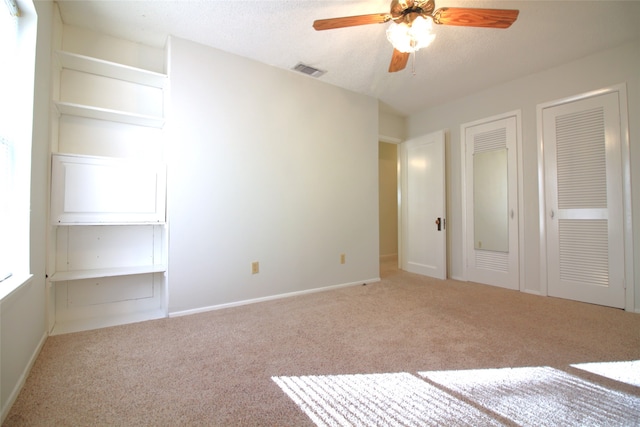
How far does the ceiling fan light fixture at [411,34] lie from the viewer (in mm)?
1867

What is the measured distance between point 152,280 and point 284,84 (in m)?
2.37

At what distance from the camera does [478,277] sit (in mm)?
3756

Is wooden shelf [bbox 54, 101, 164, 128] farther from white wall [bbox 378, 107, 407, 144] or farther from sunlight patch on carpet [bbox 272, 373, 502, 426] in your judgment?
white wall [bbox 378, 107, 407, 144]

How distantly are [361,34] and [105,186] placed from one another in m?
2.44

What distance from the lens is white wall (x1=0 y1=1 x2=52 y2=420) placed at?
132 centimetres

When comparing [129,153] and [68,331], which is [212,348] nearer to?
[68,331]

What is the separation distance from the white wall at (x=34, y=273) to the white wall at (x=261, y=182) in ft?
2.64

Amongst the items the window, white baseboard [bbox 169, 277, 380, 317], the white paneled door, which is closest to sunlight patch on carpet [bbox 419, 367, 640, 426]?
white baseboard [bbox 169, 277, 380, 317]

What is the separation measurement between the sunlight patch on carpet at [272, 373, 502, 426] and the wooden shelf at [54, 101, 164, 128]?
7.52 feet

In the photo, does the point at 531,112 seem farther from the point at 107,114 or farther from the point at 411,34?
the point at 107,114

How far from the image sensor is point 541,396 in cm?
140

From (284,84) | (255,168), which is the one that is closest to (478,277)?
(255,168)

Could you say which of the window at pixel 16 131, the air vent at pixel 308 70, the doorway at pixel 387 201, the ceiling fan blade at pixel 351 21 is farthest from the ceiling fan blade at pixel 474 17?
the doorway at pixel 387 201

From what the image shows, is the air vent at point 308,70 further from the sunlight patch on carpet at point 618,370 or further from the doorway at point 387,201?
the sunlight patch on carpet at point 618,370
